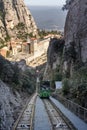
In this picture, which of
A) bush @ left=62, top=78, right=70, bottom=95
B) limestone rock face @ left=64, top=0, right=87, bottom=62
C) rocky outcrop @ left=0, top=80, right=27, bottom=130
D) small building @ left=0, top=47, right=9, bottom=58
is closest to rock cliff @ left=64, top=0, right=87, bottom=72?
limestone rock face @ left=64, top=0, right=87, bottom=62

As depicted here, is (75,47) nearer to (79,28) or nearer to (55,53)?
(79,28)

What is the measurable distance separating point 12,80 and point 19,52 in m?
105

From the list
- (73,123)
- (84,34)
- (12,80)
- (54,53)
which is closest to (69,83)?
(84,34)

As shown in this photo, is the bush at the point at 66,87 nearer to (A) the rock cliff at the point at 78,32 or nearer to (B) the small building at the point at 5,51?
(A) the rock cliff at the point at 78,32

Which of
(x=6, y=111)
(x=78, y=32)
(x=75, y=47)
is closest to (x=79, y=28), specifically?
(x=78, y=32)

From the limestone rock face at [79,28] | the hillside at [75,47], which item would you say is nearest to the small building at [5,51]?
the hillside at [75,47]

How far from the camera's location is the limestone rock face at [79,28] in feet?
174

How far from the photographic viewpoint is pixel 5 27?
199m

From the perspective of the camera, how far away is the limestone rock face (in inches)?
2088

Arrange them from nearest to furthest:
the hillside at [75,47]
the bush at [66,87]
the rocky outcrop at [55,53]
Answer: the bush at [66,87] → the hillside at [75,47] → the rocky outcrop at [55,53]

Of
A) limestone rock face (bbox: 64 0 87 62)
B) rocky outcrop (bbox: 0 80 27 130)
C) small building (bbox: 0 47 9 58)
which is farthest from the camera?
small building (bbox: 0 47 9 58)

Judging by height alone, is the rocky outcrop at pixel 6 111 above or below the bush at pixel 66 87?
below

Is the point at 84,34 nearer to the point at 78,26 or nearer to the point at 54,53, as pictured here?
the point at 78,26

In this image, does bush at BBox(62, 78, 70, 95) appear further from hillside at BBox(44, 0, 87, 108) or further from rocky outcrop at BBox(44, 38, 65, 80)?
rocky outcrop at BBox(44, 38, 65, 80)
